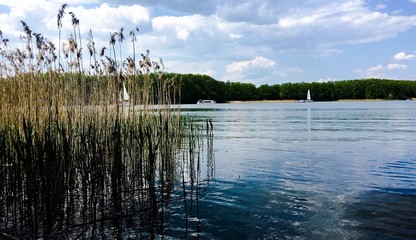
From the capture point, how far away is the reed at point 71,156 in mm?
7456

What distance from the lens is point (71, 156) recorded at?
845 centimetres

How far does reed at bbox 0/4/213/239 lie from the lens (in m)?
7.46

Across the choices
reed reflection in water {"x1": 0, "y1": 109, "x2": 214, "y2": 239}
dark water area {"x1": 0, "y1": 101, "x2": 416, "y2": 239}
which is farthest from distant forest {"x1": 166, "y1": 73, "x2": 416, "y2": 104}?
reed reflection in water {"x1": 0, "y1": 109, "x2": 214, "y2": 239}

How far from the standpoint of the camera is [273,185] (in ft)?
39.5

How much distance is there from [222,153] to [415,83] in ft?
604

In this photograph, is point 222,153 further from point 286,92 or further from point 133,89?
point 286,92

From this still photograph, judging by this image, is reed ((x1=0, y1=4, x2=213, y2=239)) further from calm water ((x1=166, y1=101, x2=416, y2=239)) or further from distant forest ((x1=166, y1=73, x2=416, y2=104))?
distant forest ((x1=166, y1=73, x2=416, y2=104))

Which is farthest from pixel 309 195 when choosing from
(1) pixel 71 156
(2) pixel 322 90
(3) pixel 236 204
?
(2) pixel 322 90

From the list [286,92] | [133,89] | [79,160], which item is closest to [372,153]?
[133,89]

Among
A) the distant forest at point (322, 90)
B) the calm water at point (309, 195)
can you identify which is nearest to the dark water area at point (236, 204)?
the calm water at point (309, 195)

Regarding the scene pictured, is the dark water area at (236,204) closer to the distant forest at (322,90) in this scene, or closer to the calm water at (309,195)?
the calm water at (309,195)

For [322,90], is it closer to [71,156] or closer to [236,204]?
[236,204]

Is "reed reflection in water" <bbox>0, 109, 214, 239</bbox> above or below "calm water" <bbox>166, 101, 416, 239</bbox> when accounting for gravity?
above

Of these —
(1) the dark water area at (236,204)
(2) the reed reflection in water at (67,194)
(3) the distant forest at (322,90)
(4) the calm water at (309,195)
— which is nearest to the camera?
(2) the reed reflection in water at (67,194)
